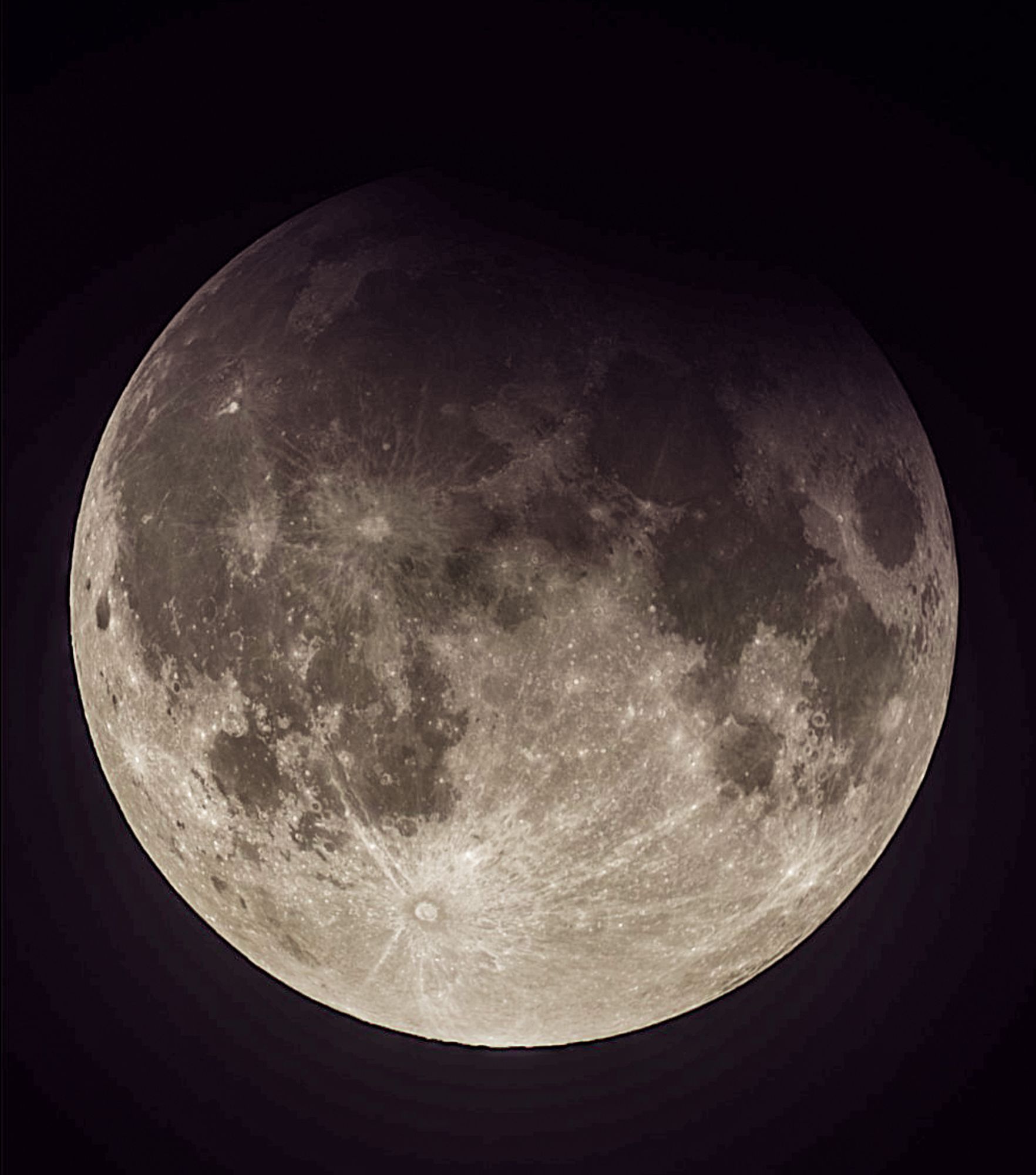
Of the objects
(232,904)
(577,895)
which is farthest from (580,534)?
(232,904)

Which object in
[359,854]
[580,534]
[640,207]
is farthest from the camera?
[640,207]

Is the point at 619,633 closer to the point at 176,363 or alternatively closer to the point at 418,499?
the point at 418,499

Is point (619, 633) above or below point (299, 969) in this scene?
above

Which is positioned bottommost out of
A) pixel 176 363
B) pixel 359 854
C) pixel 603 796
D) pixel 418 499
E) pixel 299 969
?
pixel 299 969

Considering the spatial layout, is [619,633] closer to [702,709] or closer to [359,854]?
[702,709]

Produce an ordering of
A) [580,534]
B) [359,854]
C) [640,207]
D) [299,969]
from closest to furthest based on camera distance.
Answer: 1. [580,534]
2. [359,854]
3. [640,207]
4. [299,969]

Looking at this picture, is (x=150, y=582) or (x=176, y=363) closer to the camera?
(x=150, y=582)
